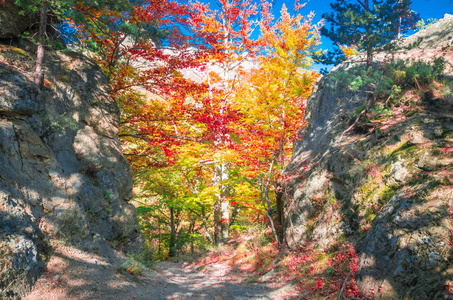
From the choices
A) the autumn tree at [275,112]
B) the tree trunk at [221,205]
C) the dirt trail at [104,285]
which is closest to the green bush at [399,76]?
the autumn tree at [275,112]

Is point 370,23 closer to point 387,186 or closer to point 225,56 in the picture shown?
point 387,186

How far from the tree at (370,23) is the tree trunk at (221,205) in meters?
8.56

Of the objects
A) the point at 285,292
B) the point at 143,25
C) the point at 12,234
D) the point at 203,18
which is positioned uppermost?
the point at 203,18

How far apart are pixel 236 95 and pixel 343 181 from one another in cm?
887

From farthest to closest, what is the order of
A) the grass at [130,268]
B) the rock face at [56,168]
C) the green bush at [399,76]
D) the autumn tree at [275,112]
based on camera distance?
1. the autumn tree at [275,112]
2. the green bush at [399,76]
3. the grass at [130,268]
4. the rock face at [56,168]

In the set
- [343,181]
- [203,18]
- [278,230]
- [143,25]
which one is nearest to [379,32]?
[343,181]

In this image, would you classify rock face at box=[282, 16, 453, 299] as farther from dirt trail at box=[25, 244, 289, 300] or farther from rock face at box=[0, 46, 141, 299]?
rock face at box=[0, 46, 141, 299]

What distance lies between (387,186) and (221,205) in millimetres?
10125

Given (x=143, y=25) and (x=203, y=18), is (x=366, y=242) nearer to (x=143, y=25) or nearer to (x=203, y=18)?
(x=143, y=25)

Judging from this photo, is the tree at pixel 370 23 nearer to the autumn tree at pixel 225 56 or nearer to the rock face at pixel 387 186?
the rock face at pixel 387 186

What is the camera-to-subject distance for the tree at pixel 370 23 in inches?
274

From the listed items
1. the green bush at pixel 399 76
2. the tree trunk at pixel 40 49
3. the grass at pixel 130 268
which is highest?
the tree trunk at pixel 40 49

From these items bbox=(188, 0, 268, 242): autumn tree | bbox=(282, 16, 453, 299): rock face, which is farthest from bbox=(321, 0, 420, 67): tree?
bbox=(188, 0, 268, 242): autumn tree

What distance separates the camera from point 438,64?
645 centimetres
